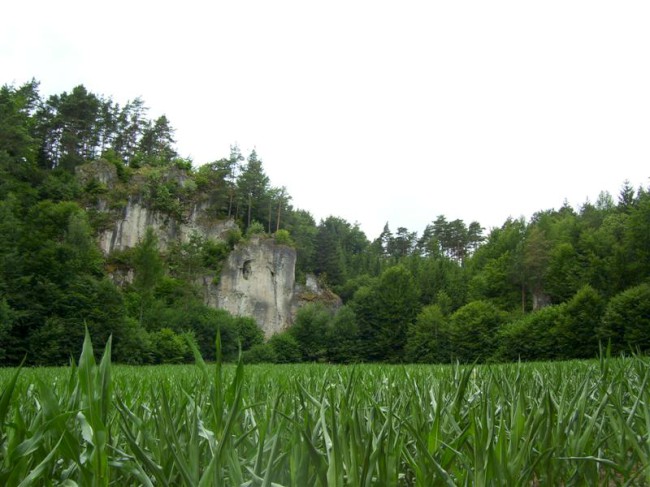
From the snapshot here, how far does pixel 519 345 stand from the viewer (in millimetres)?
49875

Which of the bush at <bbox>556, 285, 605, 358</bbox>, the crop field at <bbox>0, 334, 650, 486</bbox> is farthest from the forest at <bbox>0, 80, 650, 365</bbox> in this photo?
the crop field at <bbox>0, 334, 650, 486</bbox>

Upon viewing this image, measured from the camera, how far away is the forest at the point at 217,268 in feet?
133

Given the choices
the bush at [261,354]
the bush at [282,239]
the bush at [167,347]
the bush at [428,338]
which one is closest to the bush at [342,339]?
the bush at [428,338]

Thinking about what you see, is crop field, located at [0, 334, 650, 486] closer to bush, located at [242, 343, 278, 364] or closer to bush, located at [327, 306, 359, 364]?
bush, located at [242, 343, 278, 364]

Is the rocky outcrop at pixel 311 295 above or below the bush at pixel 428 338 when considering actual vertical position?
above

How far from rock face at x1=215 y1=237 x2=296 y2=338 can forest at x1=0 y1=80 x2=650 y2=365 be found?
2.19m

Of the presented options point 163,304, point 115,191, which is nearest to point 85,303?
point 163,304

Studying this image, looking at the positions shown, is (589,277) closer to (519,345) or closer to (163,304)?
(519,345)

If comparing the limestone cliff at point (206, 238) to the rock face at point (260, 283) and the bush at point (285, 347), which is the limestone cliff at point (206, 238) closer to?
the rock face at point (260, 283)

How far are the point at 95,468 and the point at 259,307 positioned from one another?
64.2 m

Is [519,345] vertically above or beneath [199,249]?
beneath

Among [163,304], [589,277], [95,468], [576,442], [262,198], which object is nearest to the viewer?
[95,468]

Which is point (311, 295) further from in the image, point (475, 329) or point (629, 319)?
point (629, 319)

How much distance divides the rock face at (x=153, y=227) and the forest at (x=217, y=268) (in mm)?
1184
